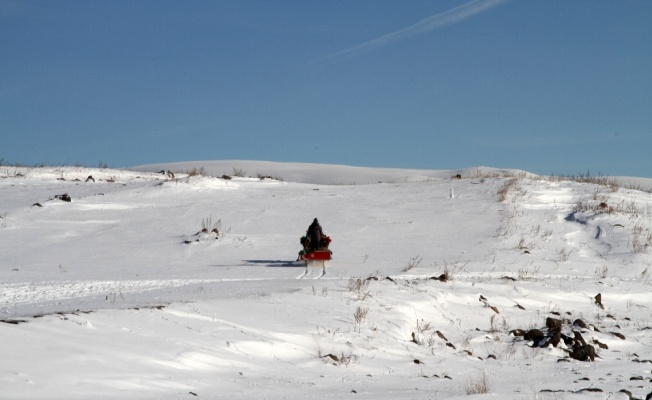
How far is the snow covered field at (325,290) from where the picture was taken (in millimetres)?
7250

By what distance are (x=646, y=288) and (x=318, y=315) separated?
276 inches

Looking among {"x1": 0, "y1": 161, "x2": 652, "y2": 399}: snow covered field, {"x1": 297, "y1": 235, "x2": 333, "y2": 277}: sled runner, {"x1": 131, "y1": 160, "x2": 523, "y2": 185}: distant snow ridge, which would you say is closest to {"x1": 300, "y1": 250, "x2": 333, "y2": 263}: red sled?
{"x1": 297, "y1": 235, "x2": 333, "y2": 277}: sled runner

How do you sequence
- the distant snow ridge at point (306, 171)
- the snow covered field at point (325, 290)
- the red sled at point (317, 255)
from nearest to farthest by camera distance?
the snow covered field at point (325, 290) < the red sled at point (317, 255) < the distant snow ridge at point (306, 171)

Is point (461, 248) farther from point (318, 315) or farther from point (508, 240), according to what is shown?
point (318, 315)

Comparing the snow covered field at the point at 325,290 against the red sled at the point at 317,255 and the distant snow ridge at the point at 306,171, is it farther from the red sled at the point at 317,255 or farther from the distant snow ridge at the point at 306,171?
the distant snow ridge at the point at 306,171

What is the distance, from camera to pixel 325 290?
1148 centimetres

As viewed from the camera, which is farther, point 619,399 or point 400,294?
point 400,294

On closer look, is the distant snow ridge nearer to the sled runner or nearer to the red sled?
the sled runner

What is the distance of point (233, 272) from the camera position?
14.8 m

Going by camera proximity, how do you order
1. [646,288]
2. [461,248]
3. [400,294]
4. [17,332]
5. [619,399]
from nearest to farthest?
[619,399] → [17,332] → [400,294] → [646,288] → [461,248]

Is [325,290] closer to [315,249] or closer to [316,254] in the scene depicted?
[316,254]

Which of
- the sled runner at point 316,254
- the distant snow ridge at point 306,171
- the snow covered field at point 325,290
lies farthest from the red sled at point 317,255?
the distant snow ridge at point 306,171

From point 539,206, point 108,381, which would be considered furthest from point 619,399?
point 539,206

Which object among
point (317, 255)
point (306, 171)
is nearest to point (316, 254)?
point (317, 255)
